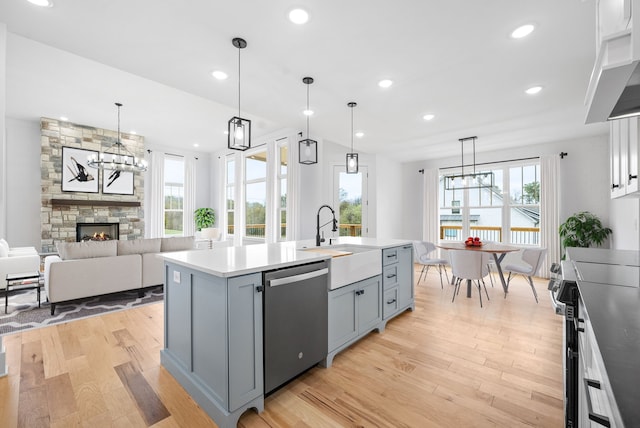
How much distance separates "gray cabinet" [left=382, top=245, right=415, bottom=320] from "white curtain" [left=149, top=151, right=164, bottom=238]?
22.1 feet

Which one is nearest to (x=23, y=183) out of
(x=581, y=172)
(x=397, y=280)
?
(x=397, y=280)

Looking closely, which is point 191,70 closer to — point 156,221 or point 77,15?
point 77,15

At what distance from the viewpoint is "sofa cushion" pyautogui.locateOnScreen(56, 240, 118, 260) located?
339 centimetres

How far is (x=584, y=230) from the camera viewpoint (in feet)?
15.6

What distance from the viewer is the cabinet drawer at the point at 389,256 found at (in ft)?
9.64

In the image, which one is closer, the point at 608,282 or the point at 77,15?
the point at 608,282

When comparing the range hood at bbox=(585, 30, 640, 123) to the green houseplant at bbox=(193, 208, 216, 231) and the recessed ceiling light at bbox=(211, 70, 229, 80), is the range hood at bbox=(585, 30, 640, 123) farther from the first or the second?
the green houseplant at bbox=(193, 208, 216, 231)

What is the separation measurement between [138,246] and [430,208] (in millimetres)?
6111

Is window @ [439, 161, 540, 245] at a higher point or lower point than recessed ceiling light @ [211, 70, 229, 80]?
lower

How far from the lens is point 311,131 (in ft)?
17.0

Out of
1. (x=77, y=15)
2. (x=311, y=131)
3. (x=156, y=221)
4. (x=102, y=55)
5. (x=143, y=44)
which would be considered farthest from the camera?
(x=156, y=221)

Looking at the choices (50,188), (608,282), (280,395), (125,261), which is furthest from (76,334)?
(50,188)

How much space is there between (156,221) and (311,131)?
5.13 m

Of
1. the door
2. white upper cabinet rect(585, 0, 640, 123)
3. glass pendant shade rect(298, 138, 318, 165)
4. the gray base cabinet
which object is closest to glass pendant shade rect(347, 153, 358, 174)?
glass pendant shade rect(298, 138, 318, 165)
